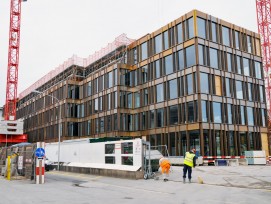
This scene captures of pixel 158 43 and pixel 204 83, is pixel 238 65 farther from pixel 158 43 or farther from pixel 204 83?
pixel 158 43

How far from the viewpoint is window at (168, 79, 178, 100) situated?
138ft

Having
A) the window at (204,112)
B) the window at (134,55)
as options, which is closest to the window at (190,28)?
the window at (204,112)

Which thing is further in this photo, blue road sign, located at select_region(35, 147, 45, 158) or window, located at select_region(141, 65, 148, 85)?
window, located at select_region(141, 65, 148, 85)

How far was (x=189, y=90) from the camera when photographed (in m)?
39.9

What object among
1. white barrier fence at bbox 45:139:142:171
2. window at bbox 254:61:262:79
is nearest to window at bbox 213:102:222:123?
window at bbox 254:61:262:79

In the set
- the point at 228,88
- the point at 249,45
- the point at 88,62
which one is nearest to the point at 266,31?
the point at 249,45

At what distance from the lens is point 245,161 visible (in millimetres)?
34188

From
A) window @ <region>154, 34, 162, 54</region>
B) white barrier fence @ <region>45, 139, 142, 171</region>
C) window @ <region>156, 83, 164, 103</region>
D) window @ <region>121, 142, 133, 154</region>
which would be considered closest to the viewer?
white barrier fence @ <region>45, 139, 142, 171</region>

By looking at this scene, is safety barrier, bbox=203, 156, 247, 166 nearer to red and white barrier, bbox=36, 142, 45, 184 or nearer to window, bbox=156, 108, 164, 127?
window, bbox=156, 108, 164, 127

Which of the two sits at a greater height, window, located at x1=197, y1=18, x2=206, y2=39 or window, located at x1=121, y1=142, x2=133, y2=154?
window, located at x1=197, y1=18, x2=206, y2=39

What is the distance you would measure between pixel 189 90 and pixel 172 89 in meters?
3.31

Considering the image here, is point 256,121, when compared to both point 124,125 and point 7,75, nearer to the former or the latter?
point 124,125

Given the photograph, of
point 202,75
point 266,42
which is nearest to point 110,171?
point 202,75

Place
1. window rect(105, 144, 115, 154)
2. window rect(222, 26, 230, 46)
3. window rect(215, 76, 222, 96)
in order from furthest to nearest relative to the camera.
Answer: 1. window rect(222, 26, 230, 46)
2. window rect(215, 76, 222, 96)
3. window rect(105, 144, 115, 154)
